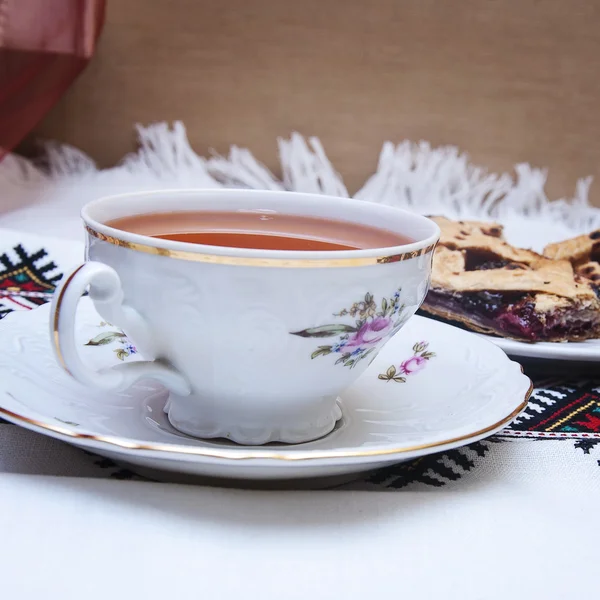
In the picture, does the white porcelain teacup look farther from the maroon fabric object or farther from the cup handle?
the maroon fabric object

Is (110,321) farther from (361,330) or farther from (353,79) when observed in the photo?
(353,79)

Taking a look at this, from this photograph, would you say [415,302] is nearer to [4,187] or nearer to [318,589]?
[318,589]

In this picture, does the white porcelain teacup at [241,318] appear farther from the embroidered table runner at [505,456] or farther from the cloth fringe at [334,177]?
the cloth fringe at [334,177]

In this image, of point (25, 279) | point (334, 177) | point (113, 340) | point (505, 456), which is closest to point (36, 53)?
point (25, 279)

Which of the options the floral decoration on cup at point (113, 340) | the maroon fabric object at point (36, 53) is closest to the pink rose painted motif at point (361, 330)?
the floral decoration on cup at point (113, 340)

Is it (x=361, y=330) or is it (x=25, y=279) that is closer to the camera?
(x=361, y=330)
